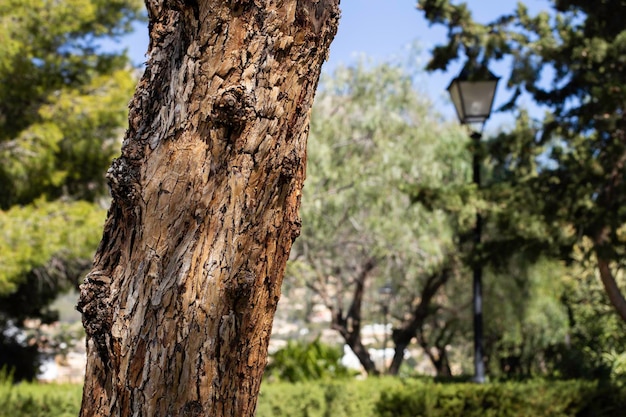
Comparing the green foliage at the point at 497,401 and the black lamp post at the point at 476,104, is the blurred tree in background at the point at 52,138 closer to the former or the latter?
the green foliage at the point at 497,401

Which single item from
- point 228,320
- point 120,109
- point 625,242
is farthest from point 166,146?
point 120,109

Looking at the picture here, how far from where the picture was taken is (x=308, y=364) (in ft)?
40.9

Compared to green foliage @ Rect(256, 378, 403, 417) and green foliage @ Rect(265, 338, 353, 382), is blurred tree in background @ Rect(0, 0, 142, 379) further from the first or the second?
green foliage @ Rect(256, 378, 403, 417)

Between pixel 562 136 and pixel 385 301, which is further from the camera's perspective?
pixel 385 301

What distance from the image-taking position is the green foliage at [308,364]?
1230 centimetres

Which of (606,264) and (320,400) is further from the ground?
(606,264)

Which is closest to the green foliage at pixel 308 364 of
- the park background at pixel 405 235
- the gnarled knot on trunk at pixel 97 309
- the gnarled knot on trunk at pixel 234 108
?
the park background at pixel 405 235

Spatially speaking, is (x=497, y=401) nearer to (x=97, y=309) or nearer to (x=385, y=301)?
(x=97, y=309)

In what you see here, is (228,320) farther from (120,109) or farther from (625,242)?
(120,109)

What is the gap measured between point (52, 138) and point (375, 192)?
247 inches

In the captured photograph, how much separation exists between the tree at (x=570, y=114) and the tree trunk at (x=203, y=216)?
600cm

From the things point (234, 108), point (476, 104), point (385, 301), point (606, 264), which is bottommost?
point (234, 108)

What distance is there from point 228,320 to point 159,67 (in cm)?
78

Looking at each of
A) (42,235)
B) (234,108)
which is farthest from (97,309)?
(42,235)
